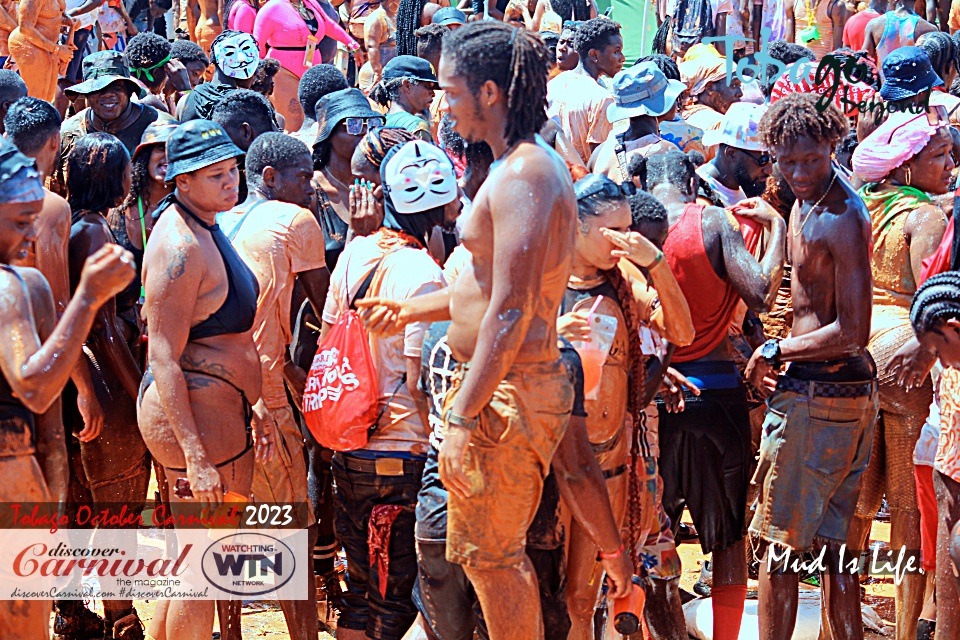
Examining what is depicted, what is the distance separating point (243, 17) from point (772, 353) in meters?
9.70

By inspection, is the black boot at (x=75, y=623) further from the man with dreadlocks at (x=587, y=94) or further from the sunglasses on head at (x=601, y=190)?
the man with dreadlocks at (x=587, y=94)

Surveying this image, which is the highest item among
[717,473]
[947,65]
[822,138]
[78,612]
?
[822,138]

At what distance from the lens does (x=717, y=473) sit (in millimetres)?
5230

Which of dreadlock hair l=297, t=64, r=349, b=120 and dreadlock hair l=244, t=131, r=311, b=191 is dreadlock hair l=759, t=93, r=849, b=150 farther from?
dreadlock hair l=297, t=64, r=349, b=120

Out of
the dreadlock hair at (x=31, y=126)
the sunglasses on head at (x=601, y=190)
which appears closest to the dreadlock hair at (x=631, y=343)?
the sunglasses on head at (x=601, y=190)

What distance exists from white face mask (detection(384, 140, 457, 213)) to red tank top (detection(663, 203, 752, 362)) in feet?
3.87

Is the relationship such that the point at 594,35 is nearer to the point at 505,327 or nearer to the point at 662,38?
the point at 505,327

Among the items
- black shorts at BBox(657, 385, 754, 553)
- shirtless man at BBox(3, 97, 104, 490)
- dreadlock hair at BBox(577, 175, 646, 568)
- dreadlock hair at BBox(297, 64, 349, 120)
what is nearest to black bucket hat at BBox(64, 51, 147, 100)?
dreadlock hair at BBox(297, 64, 349, 120)

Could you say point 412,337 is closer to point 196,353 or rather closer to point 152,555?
point 196,353

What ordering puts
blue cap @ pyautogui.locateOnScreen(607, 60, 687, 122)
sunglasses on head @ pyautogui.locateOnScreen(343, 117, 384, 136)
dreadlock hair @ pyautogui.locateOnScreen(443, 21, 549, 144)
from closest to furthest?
dreadlock hair @ pyautogui.locateOnScreen(443, 21, 549, 144) < sunglasses on head @ pyautogui.locateOnScreen(343, 117, 384, 136) < blue cap @ pyautogui.locateOnScreen(607, 60, 687, 122)

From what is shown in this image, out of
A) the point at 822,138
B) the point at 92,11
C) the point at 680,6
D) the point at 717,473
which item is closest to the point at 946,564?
the point at 717,473

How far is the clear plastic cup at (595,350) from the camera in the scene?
4.22 metres

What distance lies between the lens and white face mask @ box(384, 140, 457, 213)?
4.56m

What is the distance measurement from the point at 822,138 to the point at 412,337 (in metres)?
1.82
